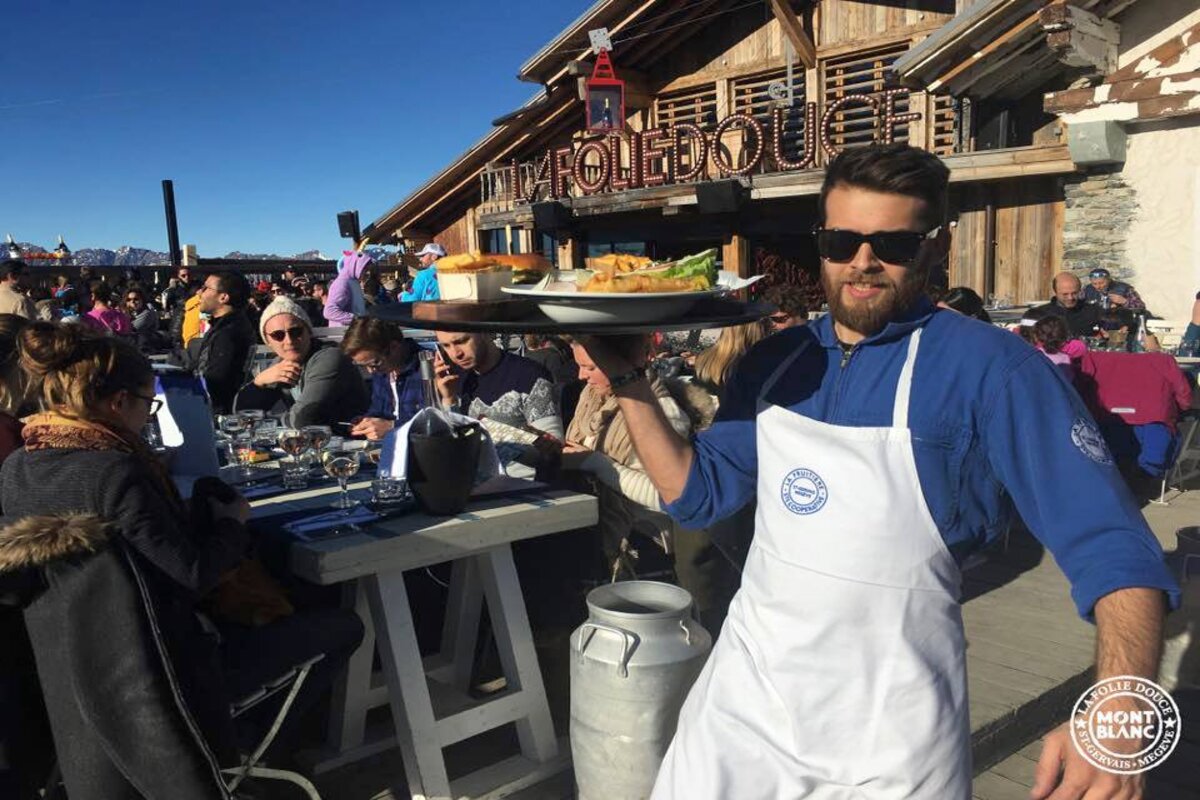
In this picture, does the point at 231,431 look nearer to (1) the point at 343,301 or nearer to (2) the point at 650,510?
(2) the point at 650,510

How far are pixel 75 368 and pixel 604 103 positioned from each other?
13.5 m

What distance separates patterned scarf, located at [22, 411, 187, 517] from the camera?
2.44 metres

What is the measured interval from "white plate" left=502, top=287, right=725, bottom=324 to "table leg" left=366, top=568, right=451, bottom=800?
1501 millimetres

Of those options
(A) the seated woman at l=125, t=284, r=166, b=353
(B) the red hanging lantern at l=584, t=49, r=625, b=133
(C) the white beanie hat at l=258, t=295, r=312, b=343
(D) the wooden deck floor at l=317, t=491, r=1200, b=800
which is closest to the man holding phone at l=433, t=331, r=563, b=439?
(D) the wooden deck floor at l=317, t=491, r=1200, b=800

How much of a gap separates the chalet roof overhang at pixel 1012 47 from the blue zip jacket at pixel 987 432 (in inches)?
371

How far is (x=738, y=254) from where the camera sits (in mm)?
15211

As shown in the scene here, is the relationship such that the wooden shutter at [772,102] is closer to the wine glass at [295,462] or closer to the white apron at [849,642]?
the wine glass at [295,462]

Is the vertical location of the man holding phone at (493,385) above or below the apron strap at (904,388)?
below

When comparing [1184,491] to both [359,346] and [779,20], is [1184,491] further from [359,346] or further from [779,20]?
[779,20]

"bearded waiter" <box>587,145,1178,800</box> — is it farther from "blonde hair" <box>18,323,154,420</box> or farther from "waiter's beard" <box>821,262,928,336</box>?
"blonde hair" <box>18,323,154,420</box>

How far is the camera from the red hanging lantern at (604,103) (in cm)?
1498

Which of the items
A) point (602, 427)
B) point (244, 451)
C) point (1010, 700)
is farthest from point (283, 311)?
point (1010, 700)

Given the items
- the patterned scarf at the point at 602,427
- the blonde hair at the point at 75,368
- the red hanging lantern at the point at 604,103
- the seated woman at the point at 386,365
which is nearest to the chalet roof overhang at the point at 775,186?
the red hanging lantern at the point at 604,103

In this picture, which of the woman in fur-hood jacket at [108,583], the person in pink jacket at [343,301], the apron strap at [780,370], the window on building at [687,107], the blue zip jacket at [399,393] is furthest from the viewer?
the window on building at [687,107]
